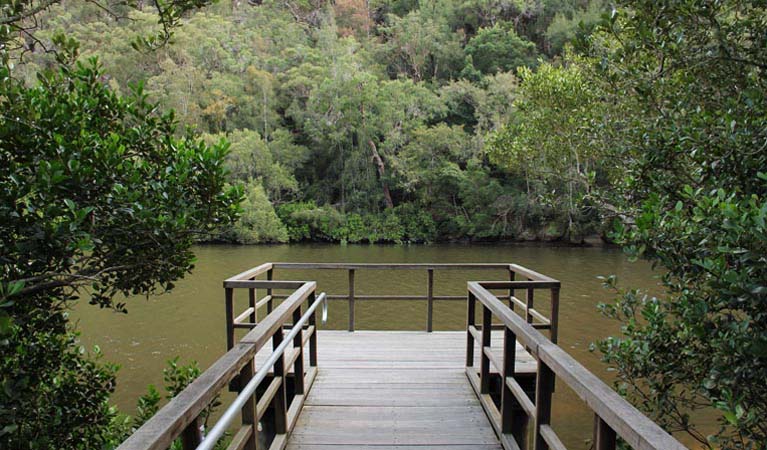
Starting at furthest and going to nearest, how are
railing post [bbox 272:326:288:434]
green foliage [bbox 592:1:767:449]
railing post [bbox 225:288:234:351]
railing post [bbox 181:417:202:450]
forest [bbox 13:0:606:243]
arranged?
1. forest [bbox 13:0:606:243]
2. railing post [bbox 225:288:234:351]
3. railing post [bbox 272:326:288:434]
4. green foliage [bbox 592:1:767:449]
5. railing post [bbox 181:417:202:450]

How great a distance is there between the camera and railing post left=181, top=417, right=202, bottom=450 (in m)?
1.37

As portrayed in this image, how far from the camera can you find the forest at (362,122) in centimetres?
2516

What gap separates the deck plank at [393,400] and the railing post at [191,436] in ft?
4.44

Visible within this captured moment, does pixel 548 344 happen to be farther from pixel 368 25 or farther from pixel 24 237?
pixel 368 25

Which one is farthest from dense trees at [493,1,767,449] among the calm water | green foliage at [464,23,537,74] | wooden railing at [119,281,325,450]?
green foliage at [464,23,537,74]

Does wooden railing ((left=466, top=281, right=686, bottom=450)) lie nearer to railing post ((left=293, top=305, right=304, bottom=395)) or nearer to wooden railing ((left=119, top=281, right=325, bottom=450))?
wooden railing ((left=119, top=281, right=325, bottom=450))

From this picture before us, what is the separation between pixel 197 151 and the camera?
3.28 metres

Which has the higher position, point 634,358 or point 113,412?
point 634,358

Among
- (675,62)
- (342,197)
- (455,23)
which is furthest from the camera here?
(455,23)

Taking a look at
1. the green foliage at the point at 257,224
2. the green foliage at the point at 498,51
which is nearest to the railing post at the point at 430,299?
the green foliage at the point at 257,224

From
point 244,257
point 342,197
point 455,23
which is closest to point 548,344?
point 244,257

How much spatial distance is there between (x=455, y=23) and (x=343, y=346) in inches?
1442

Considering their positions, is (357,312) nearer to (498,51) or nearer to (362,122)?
(362,122)

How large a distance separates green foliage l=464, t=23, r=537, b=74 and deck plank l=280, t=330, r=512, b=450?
28.4 m
